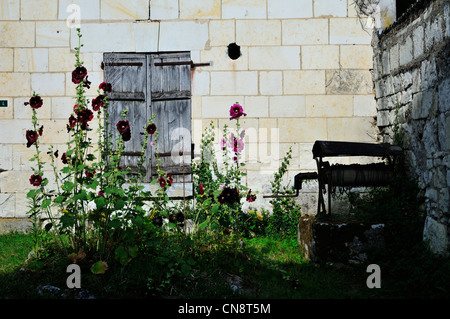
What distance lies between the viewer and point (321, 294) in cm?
378

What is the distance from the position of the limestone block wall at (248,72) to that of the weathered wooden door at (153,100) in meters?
0.13

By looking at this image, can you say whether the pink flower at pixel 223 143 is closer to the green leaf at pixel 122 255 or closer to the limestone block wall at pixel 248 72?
the limestone block wall at pixel 248 72

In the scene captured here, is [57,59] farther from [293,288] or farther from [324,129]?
[293,288]

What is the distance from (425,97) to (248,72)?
2328 millimetres

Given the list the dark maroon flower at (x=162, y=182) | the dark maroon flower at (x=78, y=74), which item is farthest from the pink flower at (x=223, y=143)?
the dark maroon flower at (x=78, y=74)

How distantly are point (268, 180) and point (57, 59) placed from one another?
3.19 m

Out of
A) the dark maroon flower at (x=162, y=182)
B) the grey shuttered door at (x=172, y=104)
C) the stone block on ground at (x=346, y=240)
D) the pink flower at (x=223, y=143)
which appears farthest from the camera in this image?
the grey shuttered door at (x=172, y=104)

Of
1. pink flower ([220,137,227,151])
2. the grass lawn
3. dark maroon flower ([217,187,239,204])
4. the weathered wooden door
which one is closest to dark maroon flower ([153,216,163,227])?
the grass lawn

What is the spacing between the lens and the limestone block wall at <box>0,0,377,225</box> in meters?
6.21

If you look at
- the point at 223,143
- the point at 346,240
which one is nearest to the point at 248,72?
the point at 223,143

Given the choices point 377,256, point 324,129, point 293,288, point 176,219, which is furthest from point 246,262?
point 324,129

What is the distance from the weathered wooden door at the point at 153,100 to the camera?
20.3 feet

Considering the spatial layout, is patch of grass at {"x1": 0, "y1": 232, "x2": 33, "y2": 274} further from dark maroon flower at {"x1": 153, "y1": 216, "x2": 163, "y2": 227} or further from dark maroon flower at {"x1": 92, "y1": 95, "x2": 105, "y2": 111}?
dark maroon flower at {"x1": 92, "y1": 95, "x2": 105, "y2": 111}

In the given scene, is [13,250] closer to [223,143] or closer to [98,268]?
[98,268]
